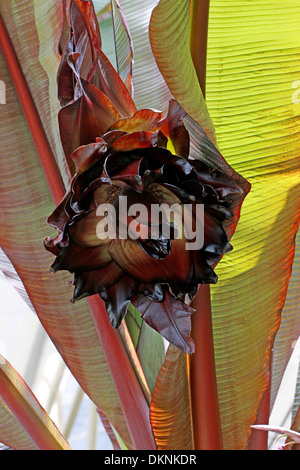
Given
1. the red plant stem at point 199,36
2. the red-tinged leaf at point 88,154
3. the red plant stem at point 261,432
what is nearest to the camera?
the red-tinged leaf at point 88,154

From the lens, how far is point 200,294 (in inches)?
15.6

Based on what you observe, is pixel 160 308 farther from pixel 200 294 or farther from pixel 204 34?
pixel 204 34

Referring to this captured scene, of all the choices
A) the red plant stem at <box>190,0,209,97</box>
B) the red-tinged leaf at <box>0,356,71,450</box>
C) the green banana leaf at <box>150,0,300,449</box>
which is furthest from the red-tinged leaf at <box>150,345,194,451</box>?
the red plant stem at <box>190,0,209,97</box>

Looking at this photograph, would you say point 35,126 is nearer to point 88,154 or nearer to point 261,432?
point 88,154

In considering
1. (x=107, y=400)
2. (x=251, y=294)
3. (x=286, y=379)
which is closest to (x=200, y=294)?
(x=251, y=294)

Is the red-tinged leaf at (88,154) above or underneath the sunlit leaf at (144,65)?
underneath

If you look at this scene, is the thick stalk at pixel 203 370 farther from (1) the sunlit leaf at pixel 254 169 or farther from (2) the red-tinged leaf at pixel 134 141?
(2) the red-tinged leaf at pixel 134 141

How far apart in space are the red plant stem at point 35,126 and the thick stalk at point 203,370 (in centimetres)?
14

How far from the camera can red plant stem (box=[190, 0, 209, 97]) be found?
36 cm

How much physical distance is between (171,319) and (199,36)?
22 cm

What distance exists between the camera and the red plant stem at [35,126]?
1.33 ft

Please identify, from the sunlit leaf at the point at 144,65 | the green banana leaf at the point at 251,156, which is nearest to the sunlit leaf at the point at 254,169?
the green banana leaf at the point at 251,156

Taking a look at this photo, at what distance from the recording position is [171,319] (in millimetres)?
286
